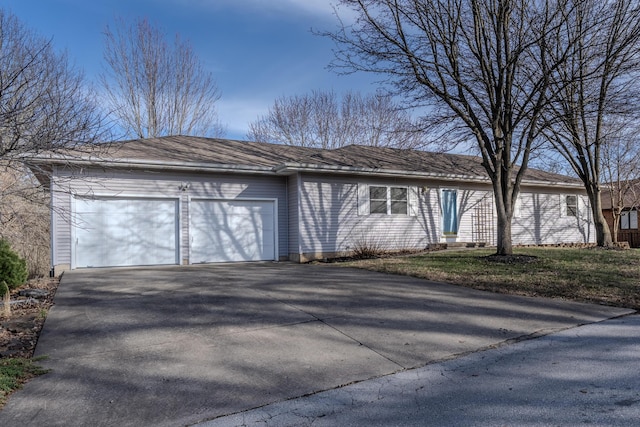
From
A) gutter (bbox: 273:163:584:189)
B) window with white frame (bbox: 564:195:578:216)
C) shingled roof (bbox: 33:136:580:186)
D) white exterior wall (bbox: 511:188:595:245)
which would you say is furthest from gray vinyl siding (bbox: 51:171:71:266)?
window with white frame (bbox: 564:195:578:216)

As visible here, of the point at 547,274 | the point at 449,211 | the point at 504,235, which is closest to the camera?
the point at 547,274

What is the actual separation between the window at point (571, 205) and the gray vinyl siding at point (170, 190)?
43.5 ft

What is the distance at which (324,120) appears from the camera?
27.9m

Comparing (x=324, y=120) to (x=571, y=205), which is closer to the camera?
(x=571, y=205)

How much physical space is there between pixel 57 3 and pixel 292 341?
33.0 feet

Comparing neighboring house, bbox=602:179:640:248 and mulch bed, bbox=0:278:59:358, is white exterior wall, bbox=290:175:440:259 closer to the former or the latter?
mulch bed, bbox=0:278:59:358

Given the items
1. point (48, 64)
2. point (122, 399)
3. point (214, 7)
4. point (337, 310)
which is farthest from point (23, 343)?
point (214, 7)

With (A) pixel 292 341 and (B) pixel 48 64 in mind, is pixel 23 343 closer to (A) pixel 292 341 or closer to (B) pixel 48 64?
(A) pixel 292 341

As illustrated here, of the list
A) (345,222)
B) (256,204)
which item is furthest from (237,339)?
(345,222)

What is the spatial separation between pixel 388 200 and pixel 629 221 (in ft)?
79.1

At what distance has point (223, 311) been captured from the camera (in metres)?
5.73

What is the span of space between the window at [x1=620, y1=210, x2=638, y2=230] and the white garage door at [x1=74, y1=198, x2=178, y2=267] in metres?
29.7

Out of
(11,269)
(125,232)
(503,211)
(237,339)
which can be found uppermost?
(503,211)

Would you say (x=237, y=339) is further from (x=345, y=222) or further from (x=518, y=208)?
(x=518, y=208)
